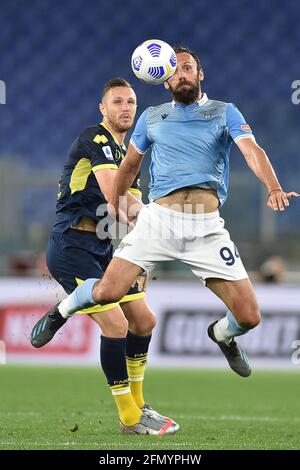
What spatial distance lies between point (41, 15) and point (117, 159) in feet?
38.7

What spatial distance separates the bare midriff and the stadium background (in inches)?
64.1

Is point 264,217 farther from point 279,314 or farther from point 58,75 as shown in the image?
point 58,75

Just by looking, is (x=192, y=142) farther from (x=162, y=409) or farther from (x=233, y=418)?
(x=162, y=409)

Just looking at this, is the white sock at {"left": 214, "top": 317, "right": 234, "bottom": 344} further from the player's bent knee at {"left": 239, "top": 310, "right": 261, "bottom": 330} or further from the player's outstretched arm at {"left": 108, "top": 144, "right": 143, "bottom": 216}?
the player's outstretched arm at {"left": 108, "top": 144, "right": 143, "bottom": 216}

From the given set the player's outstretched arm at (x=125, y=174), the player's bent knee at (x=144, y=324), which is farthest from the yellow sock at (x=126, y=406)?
the player's outstretched arm at (x=125, y=174)

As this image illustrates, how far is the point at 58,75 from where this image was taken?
17531 millimetres

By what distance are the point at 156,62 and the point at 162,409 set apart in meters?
A: 3.42

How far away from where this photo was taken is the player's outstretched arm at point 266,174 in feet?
18.6

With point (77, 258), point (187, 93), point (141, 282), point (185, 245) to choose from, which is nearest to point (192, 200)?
point (185, 245)

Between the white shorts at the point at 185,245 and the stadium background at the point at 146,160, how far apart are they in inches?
51.3

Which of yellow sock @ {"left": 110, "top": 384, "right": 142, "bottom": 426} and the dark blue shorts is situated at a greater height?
the dark blue shorts

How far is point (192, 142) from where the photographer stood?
623 cm

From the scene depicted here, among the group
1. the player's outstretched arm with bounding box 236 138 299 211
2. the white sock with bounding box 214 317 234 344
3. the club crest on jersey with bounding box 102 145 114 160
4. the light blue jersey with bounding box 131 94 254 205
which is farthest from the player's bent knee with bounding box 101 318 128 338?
the player's outstretched arm with bounding box 236 138 299 211

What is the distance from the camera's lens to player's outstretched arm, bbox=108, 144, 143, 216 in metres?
6.43
